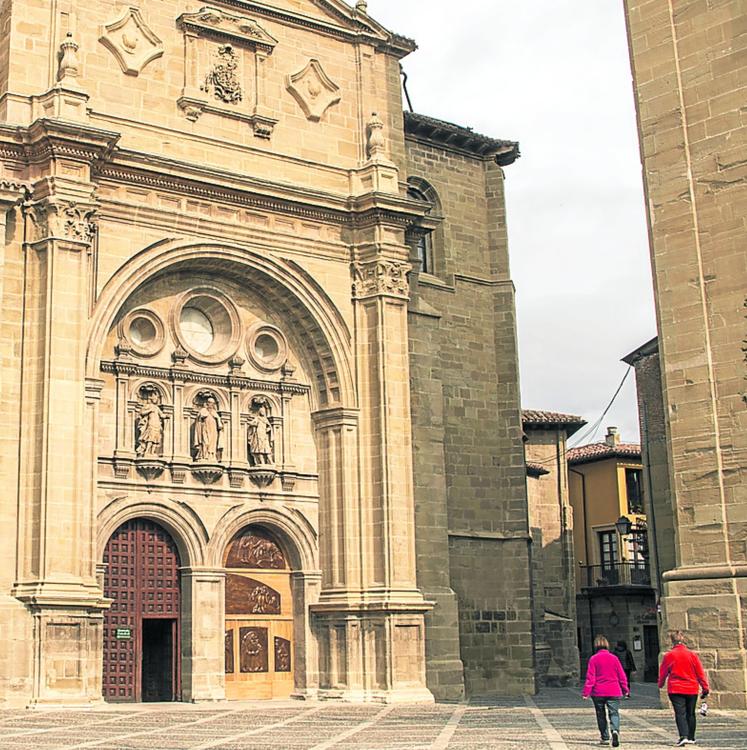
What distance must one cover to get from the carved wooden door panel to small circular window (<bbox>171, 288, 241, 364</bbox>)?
3.89 m

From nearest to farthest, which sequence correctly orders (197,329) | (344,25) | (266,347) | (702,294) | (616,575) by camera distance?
(702,294)
(197,329)
(266,347)
(344,25)
(616,575)

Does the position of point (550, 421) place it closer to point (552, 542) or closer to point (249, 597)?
point (552, 542)

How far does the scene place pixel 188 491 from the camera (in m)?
26.1

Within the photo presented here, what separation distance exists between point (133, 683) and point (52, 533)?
3.97 m

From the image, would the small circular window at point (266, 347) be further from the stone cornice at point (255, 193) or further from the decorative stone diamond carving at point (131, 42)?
the decorative stone diamond carving at point (131, 42)

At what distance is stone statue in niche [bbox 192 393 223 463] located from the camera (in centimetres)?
2633

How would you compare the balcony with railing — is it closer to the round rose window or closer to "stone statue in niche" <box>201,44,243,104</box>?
the round rose window

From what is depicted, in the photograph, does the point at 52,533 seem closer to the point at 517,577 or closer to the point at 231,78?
the point at 231,78

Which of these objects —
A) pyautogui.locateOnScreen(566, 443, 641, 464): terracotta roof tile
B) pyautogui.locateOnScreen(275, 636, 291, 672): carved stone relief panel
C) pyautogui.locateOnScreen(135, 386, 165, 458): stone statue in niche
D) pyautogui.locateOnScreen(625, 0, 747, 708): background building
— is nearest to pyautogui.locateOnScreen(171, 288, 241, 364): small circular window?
pyautogui.locateOnScreen(135, 386, 165, 458): stone statue in niche

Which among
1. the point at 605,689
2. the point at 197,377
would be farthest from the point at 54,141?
the point at 605,689

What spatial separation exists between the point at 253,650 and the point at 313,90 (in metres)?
12.5

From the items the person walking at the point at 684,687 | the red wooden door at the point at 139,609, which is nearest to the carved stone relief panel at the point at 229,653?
the red wooden door at the point at 139,609

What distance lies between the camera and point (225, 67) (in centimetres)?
2803

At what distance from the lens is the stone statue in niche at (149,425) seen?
83.9ft
